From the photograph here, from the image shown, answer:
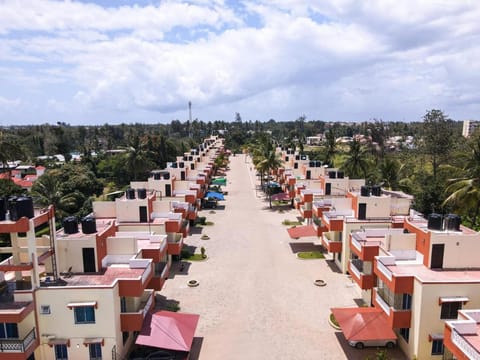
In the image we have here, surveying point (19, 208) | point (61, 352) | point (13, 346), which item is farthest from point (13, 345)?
point (19, 208)

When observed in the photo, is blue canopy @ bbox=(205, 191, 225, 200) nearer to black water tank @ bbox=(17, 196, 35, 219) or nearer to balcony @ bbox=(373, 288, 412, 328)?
balcony @ bbox=(373, 288, 412, 328)

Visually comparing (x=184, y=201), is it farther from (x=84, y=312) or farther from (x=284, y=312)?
(x=84, y=312)

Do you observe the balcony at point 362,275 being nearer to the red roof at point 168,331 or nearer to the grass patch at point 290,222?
the red roof at point 168,331

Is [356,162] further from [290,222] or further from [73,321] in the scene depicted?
[73,321]

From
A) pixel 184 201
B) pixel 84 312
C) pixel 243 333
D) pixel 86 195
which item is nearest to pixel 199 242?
→ pixel 184 201

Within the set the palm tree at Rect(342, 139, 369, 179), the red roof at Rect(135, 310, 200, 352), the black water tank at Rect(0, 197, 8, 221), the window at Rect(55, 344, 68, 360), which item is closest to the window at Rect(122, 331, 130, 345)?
the red roof at Rect(135, 310, 200, 352)

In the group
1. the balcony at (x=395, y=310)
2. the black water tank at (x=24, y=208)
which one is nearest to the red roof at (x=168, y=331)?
the black water tank at (x=24, y=208)
